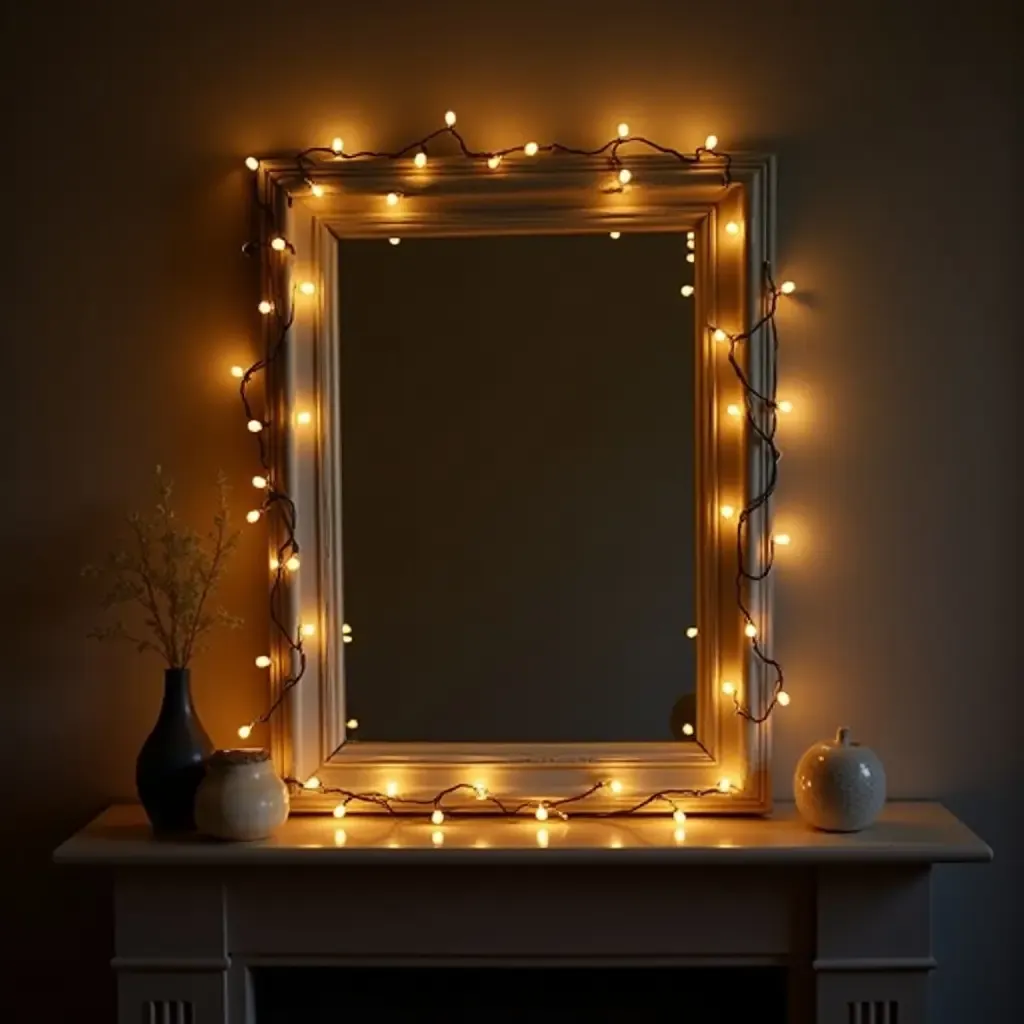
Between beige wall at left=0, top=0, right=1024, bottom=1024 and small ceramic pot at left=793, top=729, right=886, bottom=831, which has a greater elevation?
beige wall at left=0, top=0, right=1024, bottom=1024

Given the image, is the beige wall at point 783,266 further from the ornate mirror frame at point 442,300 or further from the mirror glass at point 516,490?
the mirror glass at point 516,490

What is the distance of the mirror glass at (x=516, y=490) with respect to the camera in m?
2.18

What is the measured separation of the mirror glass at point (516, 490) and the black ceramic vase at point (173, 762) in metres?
0.28

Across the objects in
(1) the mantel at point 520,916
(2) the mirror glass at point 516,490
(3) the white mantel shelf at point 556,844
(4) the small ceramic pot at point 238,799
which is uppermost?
(2) the mirror glass at point 516,490

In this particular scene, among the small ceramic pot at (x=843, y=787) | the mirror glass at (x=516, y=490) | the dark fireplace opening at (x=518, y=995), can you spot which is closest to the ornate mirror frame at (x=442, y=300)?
the mirror glass at (x=516, y=490)

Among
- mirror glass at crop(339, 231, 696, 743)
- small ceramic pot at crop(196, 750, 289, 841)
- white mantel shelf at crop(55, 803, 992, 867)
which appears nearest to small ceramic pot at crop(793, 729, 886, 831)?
white mantel shelf at crop(55, 803, 992, 867)

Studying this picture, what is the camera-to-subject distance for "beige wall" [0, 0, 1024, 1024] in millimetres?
2145

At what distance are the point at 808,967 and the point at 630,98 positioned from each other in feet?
4.86

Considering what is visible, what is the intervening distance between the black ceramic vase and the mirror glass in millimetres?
284

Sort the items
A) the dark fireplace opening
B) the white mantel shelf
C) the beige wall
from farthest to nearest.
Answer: the dark fireplace opening
the beige wall
the white mantel shelf

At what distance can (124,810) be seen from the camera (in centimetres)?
220

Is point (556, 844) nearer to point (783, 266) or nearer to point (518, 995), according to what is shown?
point (518, 995)

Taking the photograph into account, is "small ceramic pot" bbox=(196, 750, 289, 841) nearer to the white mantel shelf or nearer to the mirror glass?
the white mantel shelf

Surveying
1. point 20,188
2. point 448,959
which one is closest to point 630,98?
point 20,188
